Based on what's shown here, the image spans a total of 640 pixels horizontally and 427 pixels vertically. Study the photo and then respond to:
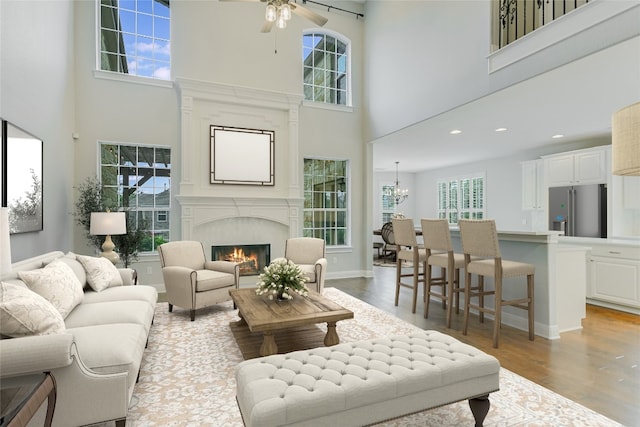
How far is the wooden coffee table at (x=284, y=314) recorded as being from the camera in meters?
2.56

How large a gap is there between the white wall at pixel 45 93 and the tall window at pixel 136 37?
508 mm

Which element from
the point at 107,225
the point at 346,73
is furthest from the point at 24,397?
the point at 346,73

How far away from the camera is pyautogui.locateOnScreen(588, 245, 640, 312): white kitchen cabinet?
4.20m

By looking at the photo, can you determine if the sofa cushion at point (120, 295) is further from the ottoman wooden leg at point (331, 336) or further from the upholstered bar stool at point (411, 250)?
the upholstered bar stool at point (411, 250)

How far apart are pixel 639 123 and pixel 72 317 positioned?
3281 millimetres

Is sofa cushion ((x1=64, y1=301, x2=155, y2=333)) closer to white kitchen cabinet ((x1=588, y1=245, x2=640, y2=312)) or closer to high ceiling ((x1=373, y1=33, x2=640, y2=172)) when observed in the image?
high ceiling ((x1=373, y1=33, x2=640, y2=172))

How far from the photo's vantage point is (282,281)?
10.3 ft

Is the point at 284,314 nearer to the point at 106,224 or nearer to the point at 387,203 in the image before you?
the point at 106,224

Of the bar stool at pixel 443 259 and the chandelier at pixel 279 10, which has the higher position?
the chandelier at pixel 279 10

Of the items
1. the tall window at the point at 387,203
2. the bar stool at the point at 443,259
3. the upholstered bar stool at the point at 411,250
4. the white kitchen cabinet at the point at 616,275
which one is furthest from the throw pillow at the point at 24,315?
the tall window at the point at 387,203

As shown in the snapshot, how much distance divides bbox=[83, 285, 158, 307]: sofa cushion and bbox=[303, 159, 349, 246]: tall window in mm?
3564

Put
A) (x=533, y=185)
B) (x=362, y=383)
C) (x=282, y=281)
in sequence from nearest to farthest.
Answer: (x=362, y=383), (x=282, y=281), (x=533, y=185)

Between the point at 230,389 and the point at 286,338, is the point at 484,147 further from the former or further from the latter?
the point at 230,389

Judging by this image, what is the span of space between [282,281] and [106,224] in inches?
97.6
